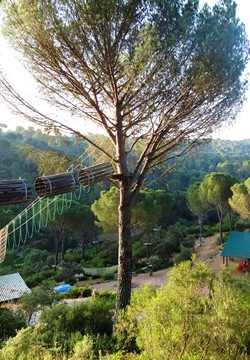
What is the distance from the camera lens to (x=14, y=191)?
8.04 ft

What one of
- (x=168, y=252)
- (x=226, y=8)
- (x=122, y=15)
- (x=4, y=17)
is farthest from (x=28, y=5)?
(x=168, y=252)

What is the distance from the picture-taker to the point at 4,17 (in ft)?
14.9

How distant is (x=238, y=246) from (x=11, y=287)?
948cm

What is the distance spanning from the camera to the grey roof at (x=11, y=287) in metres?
11.3

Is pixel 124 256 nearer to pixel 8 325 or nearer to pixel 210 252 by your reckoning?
pixel 8 325

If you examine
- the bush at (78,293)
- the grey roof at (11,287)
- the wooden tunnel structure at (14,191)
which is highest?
the wooden tunnel structure at (14,191)

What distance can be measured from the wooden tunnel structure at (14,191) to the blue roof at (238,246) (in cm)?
1160

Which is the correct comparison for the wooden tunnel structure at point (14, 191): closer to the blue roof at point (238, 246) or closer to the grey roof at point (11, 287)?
the grey roof at point (11, 287)

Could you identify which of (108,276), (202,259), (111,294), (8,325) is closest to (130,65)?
(8,325)

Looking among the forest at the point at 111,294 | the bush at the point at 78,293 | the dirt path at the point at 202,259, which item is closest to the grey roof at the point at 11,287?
the forest at the point at 111,294

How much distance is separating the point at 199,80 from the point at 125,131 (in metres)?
1.47

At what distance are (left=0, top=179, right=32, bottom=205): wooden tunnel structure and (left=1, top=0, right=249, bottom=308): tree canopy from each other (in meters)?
2.41

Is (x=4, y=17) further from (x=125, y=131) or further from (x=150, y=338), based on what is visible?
(x=150, y=338)

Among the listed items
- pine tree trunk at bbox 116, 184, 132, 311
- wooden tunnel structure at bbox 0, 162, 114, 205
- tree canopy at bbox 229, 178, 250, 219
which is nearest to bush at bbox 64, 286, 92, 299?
pine tree trunk at bbox 116, 184, 132, 311
